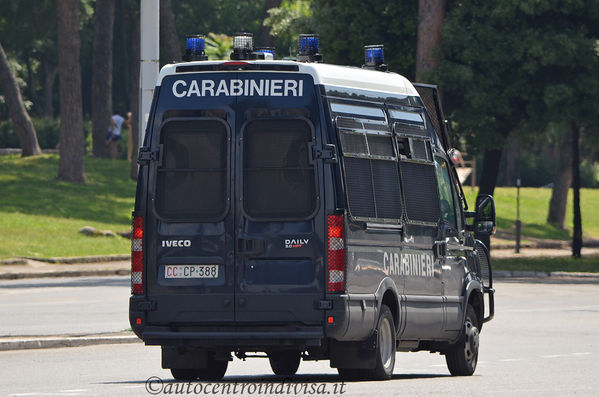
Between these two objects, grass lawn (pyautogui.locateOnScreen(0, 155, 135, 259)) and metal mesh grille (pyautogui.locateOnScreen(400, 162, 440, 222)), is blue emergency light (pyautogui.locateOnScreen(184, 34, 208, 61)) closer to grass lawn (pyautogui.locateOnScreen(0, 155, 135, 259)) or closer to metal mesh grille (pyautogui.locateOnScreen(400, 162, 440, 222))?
metal mesh grille (pyautogui.locateOnScreen(400, 162, 440, 222))

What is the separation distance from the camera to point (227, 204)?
11.7 m

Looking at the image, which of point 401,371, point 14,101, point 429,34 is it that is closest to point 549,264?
point 429,34

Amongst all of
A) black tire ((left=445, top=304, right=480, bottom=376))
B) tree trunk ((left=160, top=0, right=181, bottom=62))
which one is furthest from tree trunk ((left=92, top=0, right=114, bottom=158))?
black tire ((left=445, top=304, right=480, bottom=376))

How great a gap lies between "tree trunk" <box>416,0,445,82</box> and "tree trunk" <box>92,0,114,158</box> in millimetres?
19582

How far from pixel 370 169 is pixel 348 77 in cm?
80

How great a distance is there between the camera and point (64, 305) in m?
23.5

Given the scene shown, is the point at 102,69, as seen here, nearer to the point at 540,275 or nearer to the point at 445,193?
the point at 540,275

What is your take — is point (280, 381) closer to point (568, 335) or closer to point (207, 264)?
point (207, 264)

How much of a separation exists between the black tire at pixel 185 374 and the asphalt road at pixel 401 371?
140 millimetres

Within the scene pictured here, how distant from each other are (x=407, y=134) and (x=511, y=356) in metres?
4.15

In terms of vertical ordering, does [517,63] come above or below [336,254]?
below

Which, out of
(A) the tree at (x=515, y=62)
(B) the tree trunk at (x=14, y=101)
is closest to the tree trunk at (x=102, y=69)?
(B) the tree trunk at (x=14, y=101)

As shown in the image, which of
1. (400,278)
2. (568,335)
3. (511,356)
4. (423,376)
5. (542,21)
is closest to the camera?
(400,278)

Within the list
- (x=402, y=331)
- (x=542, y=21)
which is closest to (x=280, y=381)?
(x=402, y=331)
